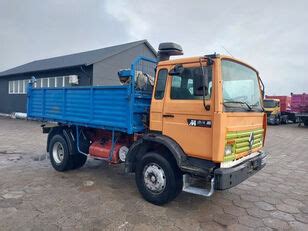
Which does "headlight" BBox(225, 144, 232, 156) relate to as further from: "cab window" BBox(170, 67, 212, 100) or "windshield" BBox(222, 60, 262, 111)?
"cab window" BBox(170, 67, 212, 100)

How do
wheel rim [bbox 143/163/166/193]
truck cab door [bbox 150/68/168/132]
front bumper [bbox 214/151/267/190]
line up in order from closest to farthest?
front bumper [bbox 214/151/267/190]
wheel rim [bbox 143/163/166/193]
truck cab door [bbox 150/68/168/132]

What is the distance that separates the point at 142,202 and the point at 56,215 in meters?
1.43

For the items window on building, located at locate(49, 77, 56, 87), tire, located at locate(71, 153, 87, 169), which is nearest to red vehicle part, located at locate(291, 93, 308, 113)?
window on building, located at locate(49, 77, 56, 87)

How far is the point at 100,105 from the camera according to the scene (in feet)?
18.6

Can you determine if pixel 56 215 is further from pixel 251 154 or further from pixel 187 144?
pixel 251 154

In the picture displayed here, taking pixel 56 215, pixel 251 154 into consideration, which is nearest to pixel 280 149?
pixel 251 154

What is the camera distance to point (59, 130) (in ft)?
23.1

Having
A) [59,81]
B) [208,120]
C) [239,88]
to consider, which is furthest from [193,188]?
[59,81]

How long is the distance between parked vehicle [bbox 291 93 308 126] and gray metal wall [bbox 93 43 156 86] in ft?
44.8

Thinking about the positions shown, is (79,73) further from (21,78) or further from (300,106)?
(300,106)

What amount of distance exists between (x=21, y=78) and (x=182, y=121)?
77.1 ft

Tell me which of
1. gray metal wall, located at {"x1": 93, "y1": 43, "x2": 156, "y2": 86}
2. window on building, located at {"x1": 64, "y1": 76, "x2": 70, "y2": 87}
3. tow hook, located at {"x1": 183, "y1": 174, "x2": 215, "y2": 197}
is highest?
gray metal wall, located at {"x1": 93, "y1": 43, "x2": 156, "y2": 86}

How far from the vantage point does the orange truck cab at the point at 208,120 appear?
13.3ft

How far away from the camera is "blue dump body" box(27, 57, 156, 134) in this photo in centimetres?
507
